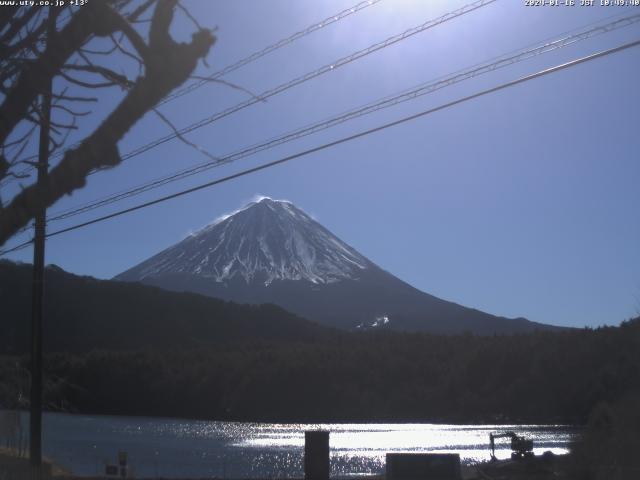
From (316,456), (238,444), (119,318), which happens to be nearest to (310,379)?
(119,318)

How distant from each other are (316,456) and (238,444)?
2894cm

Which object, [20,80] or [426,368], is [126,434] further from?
[20,80]

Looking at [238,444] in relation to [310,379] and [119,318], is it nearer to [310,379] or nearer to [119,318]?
[310,379]

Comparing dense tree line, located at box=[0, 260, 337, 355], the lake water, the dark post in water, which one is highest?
dense tree line, located at box=[0, 260, 337, 355]

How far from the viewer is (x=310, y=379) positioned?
7219 centimetres

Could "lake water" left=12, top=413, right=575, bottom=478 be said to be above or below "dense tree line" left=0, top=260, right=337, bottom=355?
below

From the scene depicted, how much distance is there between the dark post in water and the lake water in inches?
347

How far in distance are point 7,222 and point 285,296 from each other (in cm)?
17208

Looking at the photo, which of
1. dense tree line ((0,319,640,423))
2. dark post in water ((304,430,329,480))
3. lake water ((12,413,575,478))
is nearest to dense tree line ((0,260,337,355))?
dense tree line ((0,319,640,423))

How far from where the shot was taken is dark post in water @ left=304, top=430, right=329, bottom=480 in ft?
75.3

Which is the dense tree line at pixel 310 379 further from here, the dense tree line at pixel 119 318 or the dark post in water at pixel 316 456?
the dark post in water at pixel 316 456

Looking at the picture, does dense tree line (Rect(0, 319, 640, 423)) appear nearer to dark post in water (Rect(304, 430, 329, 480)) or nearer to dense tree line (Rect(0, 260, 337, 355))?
dense tree line (Rect(0, 260, 337, 355))

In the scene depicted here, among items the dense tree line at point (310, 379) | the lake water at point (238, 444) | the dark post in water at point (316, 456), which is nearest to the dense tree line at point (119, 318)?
the dense tree line at point (310, 379)

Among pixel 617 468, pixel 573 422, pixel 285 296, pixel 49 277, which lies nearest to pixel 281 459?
pixel 573 422
